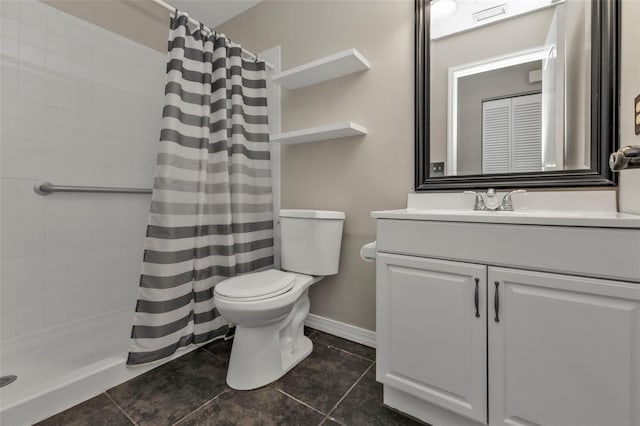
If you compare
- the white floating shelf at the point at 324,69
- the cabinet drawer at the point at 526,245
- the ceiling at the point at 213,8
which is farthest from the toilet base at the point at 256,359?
the ceiling at the point at 213,8

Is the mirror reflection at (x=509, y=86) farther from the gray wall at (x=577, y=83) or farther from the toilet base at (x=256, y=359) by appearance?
the toilet base at (x=256, y=359)

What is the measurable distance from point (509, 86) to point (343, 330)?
162 cm

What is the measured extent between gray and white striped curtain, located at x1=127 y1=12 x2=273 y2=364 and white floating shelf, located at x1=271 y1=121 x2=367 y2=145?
19cm

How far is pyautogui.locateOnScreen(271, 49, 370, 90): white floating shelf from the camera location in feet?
5.31

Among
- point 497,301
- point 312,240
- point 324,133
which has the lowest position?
point 497,301

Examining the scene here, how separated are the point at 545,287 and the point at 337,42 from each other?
173cm

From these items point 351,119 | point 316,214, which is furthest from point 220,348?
point 351,119

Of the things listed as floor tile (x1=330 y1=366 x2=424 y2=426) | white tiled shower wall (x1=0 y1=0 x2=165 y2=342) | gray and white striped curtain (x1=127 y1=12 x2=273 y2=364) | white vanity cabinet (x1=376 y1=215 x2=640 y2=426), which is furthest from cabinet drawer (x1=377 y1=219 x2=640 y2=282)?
white tiled shower wall (x1=0 y1=0 x2=165 y2=342)

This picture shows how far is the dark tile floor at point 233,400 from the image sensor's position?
114cm

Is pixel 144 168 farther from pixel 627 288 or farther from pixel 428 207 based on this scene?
pixel 627 288

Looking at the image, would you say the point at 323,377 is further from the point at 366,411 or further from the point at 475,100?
the point at 475,100

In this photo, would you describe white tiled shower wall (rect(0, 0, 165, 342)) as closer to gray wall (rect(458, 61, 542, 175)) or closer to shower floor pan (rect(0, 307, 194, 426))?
shower floor pan (rect(0, 307, 194, 426))

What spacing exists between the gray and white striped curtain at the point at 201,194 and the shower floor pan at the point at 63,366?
5.3 inches

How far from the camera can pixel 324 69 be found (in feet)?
5.70
